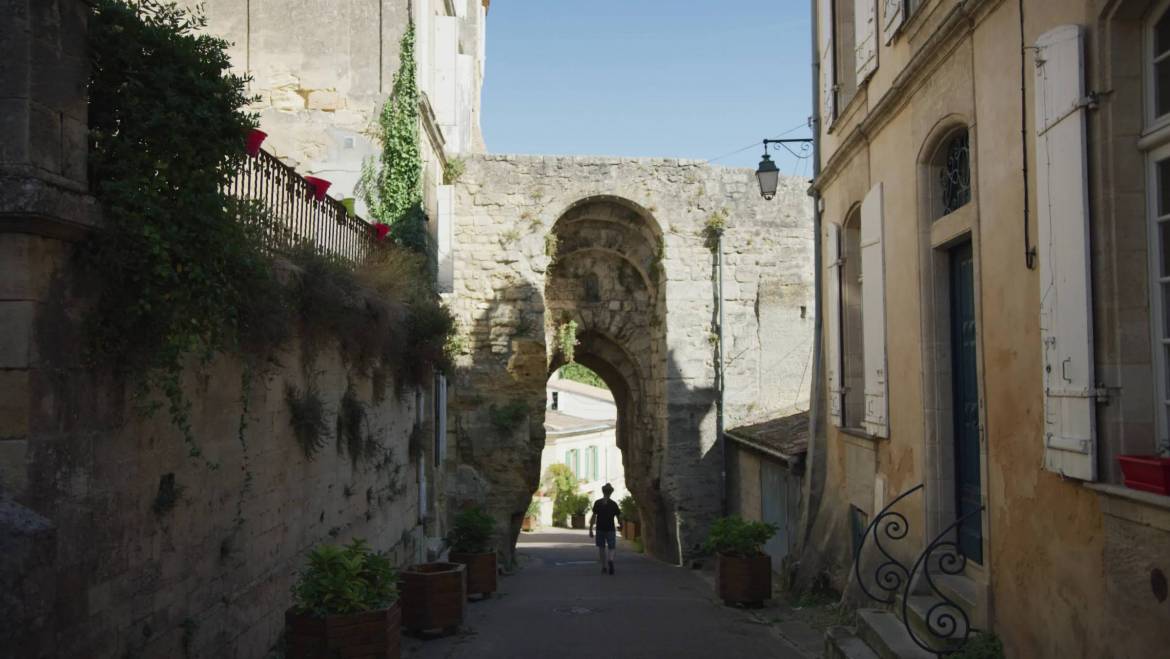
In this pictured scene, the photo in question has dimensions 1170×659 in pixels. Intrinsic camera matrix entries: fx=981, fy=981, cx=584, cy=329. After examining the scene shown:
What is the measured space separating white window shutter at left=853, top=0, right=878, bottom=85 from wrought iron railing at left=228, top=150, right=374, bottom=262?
503cm

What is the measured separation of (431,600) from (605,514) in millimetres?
7582

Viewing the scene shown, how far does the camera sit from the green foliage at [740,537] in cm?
1125

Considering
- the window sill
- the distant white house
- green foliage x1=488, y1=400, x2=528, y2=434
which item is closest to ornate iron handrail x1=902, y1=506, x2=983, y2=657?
the window sill

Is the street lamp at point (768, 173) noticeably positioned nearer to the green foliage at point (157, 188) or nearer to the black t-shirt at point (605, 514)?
the black t-shirt at point (605, 514)

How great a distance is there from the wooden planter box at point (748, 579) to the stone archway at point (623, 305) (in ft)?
21.5

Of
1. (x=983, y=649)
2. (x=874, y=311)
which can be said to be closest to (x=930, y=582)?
(x=983, y=649)

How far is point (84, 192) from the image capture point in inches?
162

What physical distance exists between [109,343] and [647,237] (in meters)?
14.3

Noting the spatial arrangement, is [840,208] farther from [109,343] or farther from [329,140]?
[109,343]

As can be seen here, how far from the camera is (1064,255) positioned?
4.79 metres

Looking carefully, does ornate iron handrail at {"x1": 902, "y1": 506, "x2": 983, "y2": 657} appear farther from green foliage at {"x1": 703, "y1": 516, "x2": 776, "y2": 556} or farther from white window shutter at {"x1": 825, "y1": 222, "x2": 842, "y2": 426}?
green foliage at {"x1": 703, "y1": 516, "x2": 776, "y2": 556}

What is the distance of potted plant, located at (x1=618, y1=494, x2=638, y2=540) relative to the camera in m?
25.4

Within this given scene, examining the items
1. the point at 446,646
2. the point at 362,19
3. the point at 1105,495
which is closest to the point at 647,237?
the point at 362,19

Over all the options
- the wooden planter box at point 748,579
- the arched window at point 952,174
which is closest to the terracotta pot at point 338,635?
the arched window at point 952,174
